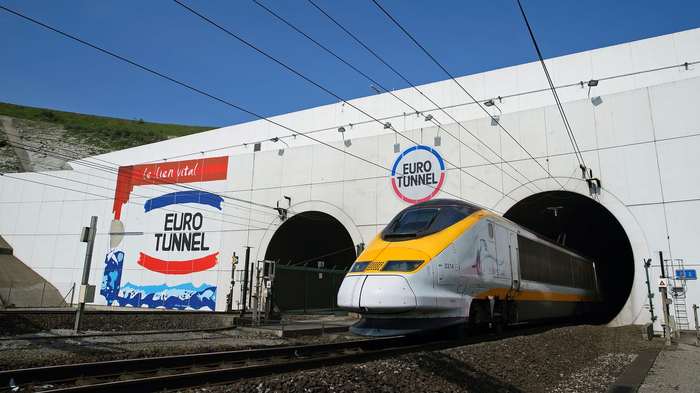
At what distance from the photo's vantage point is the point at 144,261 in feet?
115

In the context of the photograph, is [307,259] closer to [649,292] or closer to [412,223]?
[649,292]

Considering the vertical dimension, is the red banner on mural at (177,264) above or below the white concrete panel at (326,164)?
below

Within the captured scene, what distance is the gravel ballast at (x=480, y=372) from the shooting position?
244 inches

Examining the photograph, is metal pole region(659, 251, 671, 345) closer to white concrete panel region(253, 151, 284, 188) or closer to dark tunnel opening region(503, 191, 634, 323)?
dark tunnel opening region(503, 191, 634, 323)

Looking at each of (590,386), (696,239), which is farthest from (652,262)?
(590,386)

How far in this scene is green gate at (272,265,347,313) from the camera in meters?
25.1

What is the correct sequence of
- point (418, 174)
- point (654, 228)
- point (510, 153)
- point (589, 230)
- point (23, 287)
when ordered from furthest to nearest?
1. point (23, 287)
2. point (589, 230)
3. point (418, 174)
4. point (510, 153)
5. point (654, 228)

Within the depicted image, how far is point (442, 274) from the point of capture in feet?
34.8

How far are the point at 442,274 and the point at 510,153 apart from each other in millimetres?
14971

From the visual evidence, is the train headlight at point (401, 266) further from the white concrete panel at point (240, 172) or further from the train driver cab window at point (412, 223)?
the white concrete panel at point (240, 172)

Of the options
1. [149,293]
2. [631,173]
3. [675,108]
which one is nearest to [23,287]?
[149,293]

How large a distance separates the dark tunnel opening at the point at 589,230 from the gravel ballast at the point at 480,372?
13735 millimetres

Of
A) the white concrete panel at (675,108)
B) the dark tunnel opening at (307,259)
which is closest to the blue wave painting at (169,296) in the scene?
the dark tunnel opening at (307,259)

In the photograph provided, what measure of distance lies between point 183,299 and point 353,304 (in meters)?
25.6
